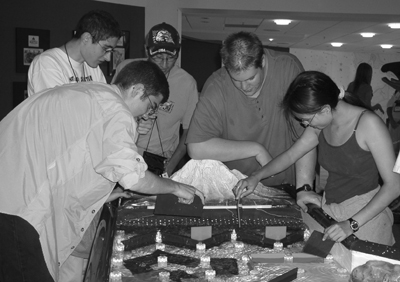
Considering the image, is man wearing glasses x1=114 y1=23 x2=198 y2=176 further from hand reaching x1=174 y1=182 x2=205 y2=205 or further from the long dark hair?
the long dark hair

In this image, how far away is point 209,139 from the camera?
2.51 metres

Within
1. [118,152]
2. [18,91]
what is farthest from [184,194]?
[18,91]

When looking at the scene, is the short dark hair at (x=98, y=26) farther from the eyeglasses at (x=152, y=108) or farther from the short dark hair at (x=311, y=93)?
the short dark hair at (x=311, y=93)

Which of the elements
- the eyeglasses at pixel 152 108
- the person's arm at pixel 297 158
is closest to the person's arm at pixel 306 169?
the person's arm at pixel 297 158

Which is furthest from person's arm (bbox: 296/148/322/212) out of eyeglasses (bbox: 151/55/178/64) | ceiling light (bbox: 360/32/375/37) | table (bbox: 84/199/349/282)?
ceiling light (bbox: 360/32/375/37)

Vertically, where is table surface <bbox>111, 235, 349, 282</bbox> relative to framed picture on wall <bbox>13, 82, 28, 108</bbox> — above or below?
below

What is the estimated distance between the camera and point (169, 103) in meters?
3.19

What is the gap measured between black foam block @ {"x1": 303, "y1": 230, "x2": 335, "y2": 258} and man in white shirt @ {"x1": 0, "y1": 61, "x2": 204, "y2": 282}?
0.64 m

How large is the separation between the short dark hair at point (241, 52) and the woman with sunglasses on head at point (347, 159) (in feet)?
0.92

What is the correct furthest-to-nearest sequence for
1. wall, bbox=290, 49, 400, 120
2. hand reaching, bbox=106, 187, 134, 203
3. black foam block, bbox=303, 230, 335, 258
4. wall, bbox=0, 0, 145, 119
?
wall, bbox=290, 49, 400, 120
wall, bbox=0, 0, 145, 119
hand reaching, bbox=106, 187, 134, 203
black foam block, bbox=303, 230, 335, 258

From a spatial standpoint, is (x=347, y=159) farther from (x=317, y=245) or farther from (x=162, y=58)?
(x=162, y=58)

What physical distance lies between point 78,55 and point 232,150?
3.31 ft

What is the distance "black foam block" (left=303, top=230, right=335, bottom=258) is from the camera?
1.66 metres

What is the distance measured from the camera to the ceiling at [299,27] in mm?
6316
